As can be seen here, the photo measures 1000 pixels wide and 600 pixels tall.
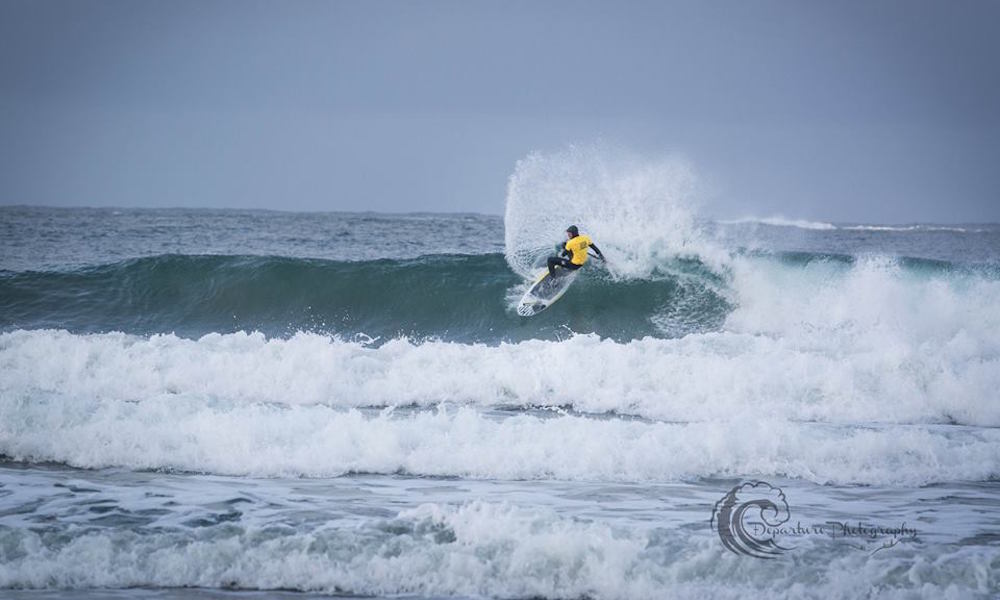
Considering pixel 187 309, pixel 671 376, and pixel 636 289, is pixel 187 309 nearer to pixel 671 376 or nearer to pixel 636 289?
pixel 636 289

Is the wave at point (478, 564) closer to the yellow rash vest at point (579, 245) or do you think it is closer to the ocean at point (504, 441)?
the ocean at point (504, 441)

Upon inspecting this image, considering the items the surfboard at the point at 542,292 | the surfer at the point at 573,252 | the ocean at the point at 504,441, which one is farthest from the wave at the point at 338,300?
the surfer at the point at 573,252

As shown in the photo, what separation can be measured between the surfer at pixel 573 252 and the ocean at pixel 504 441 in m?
1.18

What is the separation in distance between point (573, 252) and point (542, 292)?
1182 millimetres

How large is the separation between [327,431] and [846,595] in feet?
18.4

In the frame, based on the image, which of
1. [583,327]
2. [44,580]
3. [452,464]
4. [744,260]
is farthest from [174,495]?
[744,260]

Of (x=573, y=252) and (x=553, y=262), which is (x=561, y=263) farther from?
(x=573, y=252)

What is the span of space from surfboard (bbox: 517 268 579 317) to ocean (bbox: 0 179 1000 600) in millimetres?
270

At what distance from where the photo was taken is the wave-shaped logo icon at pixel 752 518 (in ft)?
23.2

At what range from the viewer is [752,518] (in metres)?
7.93

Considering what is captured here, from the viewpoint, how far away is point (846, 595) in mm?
→ 6434

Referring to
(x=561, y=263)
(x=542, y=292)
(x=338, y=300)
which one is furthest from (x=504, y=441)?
(x=338, y=300)

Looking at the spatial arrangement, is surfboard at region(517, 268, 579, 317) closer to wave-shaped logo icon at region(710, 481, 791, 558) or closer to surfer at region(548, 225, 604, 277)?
surfer at region(548, 225, 604, 277)

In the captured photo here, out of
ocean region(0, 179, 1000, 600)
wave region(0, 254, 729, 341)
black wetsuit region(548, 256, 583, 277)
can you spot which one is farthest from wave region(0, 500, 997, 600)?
black wetsuit region(548, 256, 583, 277)
